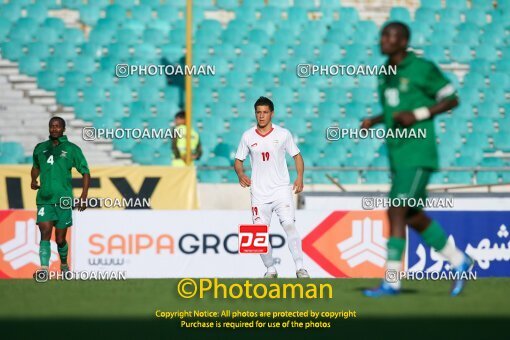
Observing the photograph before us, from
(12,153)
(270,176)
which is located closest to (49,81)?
(12,153)

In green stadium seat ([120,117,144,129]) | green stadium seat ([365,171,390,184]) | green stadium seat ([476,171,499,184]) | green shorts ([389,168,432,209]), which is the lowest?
green stadium seat ([476,171,499,184])

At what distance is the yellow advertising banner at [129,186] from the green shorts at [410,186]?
26.8ft

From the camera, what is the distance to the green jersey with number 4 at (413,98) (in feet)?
21.0

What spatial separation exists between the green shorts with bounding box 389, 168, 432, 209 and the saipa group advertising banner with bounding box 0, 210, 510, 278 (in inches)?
229

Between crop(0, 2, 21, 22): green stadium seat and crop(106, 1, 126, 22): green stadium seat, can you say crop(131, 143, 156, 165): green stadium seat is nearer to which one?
crop(106, 1, 126, 22): green stadium seat

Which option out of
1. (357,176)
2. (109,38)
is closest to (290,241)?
(357,176)

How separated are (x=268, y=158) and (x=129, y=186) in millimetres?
5220

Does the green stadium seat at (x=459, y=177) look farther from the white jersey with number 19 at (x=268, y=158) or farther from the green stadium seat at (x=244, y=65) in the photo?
the white jersey with number 19 at (x=268, y=158)

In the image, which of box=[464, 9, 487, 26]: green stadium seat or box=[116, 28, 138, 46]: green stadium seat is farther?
box=[464, 9, 487, 26]: green stadium seat

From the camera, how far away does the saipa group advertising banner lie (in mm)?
12234

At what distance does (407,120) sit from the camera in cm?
629

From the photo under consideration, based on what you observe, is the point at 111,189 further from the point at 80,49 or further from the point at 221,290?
→ the point at 221,290

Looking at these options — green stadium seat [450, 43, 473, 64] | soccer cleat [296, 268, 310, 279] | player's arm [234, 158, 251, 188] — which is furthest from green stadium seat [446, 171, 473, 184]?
player's arm [234, 158, 251, 188]

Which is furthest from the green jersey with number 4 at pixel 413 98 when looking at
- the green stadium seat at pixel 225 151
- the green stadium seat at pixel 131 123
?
the green stadium seat at pixel 131 123
